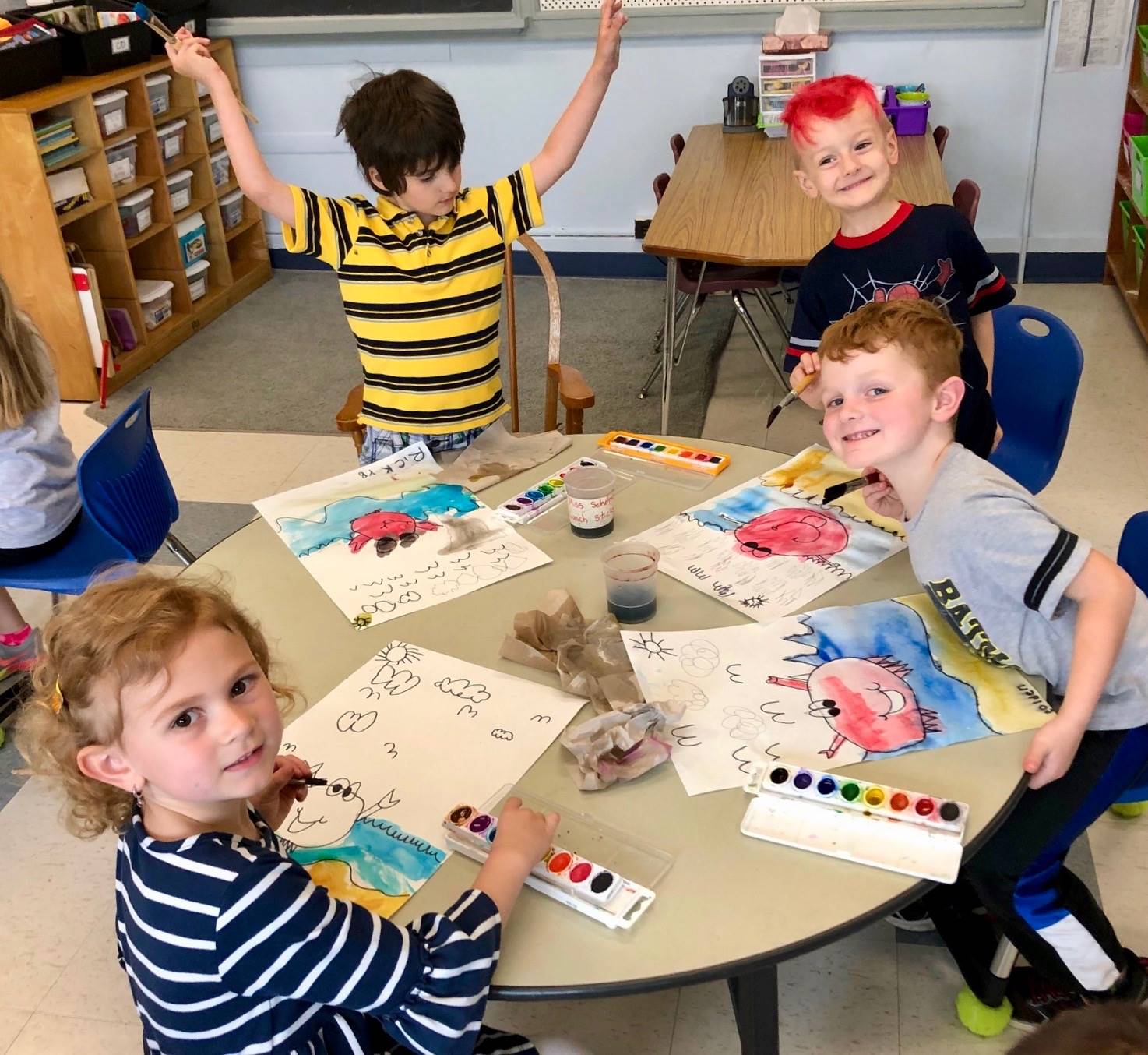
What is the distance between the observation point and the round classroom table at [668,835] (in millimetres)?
935

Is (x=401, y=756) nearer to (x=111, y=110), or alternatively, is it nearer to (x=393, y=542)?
(x=393, y=542)

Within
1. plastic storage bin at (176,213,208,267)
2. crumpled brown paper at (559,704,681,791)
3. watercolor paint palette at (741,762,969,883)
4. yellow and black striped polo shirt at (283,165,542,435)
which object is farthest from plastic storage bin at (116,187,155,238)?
watercolor paint palette at (741,762,969,883)

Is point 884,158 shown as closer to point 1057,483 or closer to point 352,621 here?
point 352,621

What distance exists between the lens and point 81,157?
3.62 metres

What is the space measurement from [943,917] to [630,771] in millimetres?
785

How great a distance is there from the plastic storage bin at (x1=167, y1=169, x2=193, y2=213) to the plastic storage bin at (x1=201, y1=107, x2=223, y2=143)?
0.18 metres

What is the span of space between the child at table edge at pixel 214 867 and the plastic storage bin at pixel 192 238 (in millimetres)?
3438

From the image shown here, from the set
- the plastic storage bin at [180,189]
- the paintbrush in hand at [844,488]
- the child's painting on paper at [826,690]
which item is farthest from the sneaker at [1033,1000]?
the plastic storage bin at [180,189]

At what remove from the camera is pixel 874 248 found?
1810 mm

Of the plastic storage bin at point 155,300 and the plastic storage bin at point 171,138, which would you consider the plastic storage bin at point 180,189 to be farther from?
the plastic storage bin at point 155,300

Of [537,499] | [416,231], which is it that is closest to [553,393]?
[416,231]

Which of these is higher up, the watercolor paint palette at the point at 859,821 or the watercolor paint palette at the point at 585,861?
the watercolor paint palette at the point at 859,821

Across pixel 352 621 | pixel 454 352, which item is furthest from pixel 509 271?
pixel 352 621

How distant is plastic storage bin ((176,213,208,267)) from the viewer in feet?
13.6
